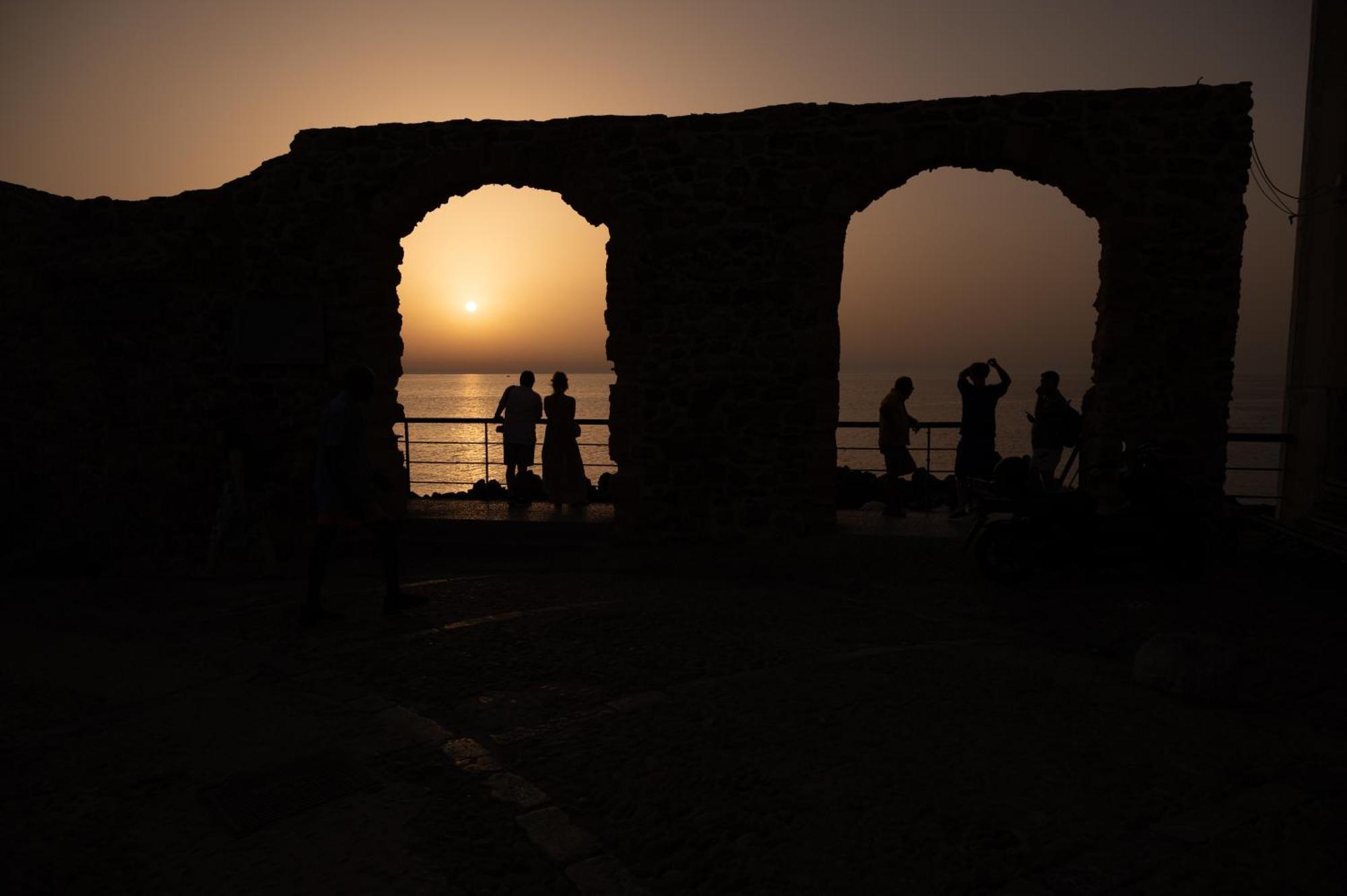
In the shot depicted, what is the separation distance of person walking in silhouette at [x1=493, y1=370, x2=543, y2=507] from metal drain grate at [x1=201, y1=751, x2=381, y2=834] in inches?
227

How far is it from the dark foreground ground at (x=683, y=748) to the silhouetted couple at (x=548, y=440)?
3.28 m

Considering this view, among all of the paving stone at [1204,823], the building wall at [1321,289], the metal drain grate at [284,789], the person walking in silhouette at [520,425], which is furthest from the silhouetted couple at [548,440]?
the building wall at [1321,289]

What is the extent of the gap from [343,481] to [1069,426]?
5997 mm

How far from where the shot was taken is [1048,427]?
7121mm

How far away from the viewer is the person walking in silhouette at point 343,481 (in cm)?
512

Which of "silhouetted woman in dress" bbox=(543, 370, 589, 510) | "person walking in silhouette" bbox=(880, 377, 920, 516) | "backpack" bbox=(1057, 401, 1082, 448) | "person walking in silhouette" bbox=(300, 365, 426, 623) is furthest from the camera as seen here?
"silhouetted woman in dress" bbox=(543, 370, 589, 510)

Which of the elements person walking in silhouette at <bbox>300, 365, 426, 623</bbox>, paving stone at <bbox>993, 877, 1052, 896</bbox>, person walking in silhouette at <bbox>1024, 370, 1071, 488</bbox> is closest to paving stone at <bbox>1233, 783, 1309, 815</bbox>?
paving stone at <bbox>993, 877, 1052, 896</bbox>

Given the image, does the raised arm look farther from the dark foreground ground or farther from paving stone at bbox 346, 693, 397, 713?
paving stone at bbox 346, 693, 397, 713

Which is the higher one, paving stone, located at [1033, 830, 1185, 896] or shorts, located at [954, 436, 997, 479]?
shorts, located at [954, 436, 997, 479]

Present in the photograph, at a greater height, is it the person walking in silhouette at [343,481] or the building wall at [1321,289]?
the building wall at [1321,289]

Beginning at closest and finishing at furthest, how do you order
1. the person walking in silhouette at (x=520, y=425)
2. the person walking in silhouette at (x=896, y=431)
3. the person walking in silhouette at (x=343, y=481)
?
the person walking in silhouette at (x=343, y=481), the person walking in silhouette at (x=896, y=431), the person walking in silhouette at (x=520, y=425)

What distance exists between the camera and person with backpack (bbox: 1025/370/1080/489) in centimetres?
701

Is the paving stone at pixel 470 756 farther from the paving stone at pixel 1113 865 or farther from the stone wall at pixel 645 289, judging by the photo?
the stone wall at pixel 645 289

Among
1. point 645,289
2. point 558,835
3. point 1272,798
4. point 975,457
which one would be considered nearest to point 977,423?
point 975,457
